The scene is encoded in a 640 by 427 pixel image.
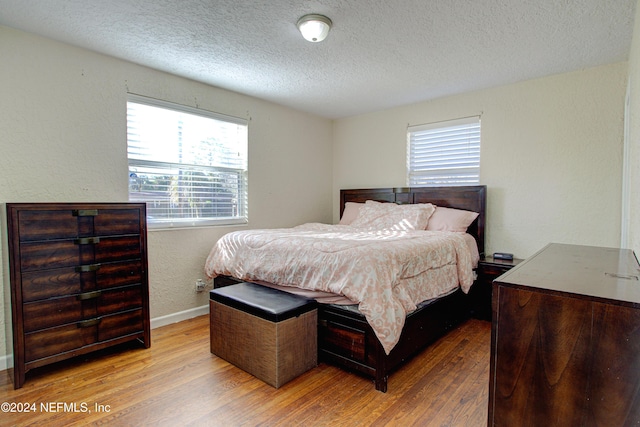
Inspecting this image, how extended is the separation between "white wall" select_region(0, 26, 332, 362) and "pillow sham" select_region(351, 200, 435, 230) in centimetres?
125

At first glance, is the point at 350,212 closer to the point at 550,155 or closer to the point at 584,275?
the point at 550,155

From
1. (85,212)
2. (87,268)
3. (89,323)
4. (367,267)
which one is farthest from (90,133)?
(367,267)

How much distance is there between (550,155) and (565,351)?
291cm

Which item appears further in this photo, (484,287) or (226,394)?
(484,287)

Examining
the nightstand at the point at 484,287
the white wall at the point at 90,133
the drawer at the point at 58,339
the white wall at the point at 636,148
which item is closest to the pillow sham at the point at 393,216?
the nightstand at the point at 484,287

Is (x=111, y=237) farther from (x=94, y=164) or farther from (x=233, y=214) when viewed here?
(x=233, y=214)

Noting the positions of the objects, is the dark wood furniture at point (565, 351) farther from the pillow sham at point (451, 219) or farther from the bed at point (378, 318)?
the pillow sham at point (451, 219)

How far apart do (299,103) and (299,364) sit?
3.09 metres

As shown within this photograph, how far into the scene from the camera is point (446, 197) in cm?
379

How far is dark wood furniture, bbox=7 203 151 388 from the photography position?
207cm

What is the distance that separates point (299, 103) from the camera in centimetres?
415

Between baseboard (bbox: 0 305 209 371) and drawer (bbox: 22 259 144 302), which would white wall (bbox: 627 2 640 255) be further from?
baseboard (bbox: 0 305 209 371)

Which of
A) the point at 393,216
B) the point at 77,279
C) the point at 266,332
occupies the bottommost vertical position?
the point at 266,332

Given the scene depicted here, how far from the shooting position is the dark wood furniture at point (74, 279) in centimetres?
207
